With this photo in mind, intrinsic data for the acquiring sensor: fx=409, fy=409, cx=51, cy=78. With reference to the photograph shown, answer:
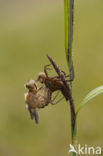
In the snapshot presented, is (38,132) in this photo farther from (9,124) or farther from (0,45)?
(0,45)

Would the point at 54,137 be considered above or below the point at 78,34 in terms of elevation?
below

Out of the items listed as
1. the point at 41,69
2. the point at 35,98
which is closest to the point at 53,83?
the point at 35,98

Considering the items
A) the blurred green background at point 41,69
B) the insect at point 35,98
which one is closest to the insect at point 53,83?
the insect at point 35,98

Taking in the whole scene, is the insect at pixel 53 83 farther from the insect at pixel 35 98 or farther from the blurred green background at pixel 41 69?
the blurred green background at pixel 41 69

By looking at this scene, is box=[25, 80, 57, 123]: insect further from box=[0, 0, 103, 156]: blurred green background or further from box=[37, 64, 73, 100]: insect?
box=[0, 0, 103, 156]: blurred green background

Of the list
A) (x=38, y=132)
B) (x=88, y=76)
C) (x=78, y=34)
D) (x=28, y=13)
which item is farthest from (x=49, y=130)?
(x=28, y=13)

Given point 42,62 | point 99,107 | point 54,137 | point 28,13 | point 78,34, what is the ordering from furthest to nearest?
point 28,13, point 78,34, point 42,62, point 99,107, point 54,137

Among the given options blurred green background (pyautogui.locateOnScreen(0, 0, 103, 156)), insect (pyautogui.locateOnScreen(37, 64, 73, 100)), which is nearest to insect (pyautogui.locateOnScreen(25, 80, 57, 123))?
insect (pyautogui.locateOnScreen(37, 64, 73, 100))
